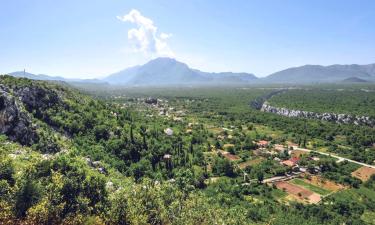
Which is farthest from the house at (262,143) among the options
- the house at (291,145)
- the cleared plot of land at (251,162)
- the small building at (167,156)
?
the small building at (167,156)

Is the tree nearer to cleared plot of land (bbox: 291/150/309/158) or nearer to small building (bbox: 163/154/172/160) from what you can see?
small building (bbox: 163/154/172/160)

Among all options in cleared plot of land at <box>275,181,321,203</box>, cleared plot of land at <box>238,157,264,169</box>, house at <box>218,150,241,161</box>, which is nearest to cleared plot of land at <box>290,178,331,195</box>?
cleared plot of land at <box>275,181,321,203</box>

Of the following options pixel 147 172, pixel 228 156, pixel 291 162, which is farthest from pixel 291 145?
pixel 147 172

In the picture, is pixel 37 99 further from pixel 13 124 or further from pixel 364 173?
pixel 364 173

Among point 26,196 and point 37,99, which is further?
point 37,99

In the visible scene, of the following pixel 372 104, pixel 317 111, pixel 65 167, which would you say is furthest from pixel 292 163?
pixel 372 104

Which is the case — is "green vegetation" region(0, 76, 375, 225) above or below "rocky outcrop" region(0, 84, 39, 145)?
below

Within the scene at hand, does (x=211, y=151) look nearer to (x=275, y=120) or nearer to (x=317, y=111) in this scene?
(x=275, y=120)
